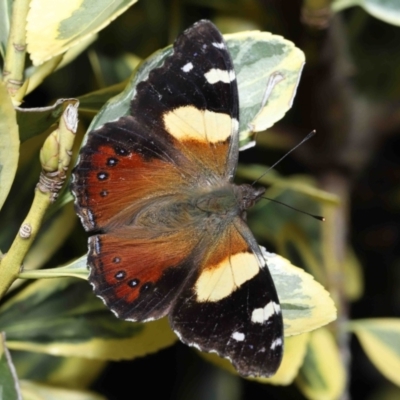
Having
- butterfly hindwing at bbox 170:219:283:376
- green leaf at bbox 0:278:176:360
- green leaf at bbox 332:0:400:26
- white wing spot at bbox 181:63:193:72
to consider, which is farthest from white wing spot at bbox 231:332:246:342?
green leaf at bbox 332:0:400:26

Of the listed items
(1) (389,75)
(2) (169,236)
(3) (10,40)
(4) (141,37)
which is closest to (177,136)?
(2) (169,236)

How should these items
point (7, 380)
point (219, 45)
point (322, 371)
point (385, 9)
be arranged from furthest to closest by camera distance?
point (322, 371) → point (385, 9) → point (219, 45) → point (7, 380)

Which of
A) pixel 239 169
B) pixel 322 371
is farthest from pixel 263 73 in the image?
pixel 322 371

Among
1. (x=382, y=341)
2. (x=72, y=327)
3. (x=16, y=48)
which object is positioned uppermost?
(x=16, y=48)

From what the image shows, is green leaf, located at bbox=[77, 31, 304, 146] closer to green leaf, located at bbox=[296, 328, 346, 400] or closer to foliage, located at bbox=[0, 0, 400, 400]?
foliage, located at bbox=[0, 0, 400, 400]

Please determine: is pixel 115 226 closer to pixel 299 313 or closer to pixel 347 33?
pixel 299 313

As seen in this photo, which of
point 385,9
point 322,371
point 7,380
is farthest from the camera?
point 322,371

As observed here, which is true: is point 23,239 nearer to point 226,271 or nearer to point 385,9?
point 226,271
